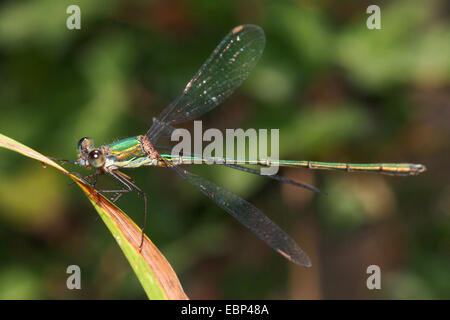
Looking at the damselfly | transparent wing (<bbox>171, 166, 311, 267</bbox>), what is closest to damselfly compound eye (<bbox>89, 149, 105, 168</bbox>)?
the damselfly

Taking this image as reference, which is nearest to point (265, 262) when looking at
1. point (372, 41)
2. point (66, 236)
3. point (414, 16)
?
point (66, 236)

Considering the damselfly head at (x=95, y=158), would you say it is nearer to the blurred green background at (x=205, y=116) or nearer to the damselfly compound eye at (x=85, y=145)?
the damselfly compound eye at (x=85, y=145)

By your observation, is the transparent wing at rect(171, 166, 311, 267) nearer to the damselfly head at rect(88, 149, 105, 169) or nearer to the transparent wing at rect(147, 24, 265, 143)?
the transparent wing at rect(147, 24, 265, 143)

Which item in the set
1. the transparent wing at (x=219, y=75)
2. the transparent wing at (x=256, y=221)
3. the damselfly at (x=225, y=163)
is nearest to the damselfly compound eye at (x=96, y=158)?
the damselfly at (x=225, y=163)

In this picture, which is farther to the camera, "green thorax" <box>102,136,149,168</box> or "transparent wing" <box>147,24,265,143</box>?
"transparent wing" <box>147,24,265,143</box>

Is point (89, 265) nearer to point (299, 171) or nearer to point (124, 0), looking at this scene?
point (299, 171)

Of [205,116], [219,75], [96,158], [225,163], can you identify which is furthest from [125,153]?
[205,116]
